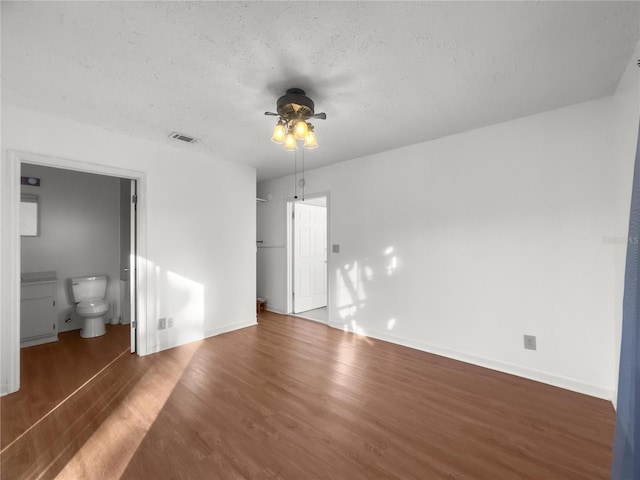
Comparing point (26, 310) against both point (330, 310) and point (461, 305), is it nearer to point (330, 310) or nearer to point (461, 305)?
point (330, 310)

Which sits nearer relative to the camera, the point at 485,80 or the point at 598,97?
the point at 485,80

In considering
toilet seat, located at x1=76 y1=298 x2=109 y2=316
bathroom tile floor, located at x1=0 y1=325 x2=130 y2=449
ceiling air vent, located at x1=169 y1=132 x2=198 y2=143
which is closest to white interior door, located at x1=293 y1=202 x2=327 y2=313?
ceiling air vent, located at x1=169 y1=132 x2=198 y2=143

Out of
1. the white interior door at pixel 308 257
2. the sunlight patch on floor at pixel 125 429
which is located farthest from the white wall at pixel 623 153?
the white interior door at pixel 308 257

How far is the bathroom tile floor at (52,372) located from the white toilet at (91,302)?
13 cm

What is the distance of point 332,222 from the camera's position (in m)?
4.15

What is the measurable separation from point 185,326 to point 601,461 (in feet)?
12.4

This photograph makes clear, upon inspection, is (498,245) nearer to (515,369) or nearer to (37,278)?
(515,369)

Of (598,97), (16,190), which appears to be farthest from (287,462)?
(598,97)

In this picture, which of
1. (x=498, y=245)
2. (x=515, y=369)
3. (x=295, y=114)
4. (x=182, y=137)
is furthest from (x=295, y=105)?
(x=515, y=369)

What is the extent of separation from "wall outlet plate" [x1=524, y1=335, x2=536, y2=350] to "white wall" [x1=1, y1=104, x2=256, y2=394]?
3.38m

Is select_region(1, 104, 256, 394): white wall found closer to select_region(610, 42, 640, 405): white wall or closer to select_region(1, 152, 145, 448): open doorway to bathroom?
select_region(1, 152, 145, 448): open doorway to bathroom

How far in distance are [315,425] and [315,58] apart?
7.91 ft

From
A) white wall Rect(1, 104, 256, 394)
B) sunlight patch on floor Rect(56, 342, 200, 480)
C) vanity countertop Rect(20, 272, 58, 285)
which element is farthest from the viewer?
vanity countertop Rect(20, 272, 58, 285)

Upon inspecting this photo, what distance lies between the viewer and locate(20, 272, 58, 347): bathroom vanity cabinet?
10.6 feet
